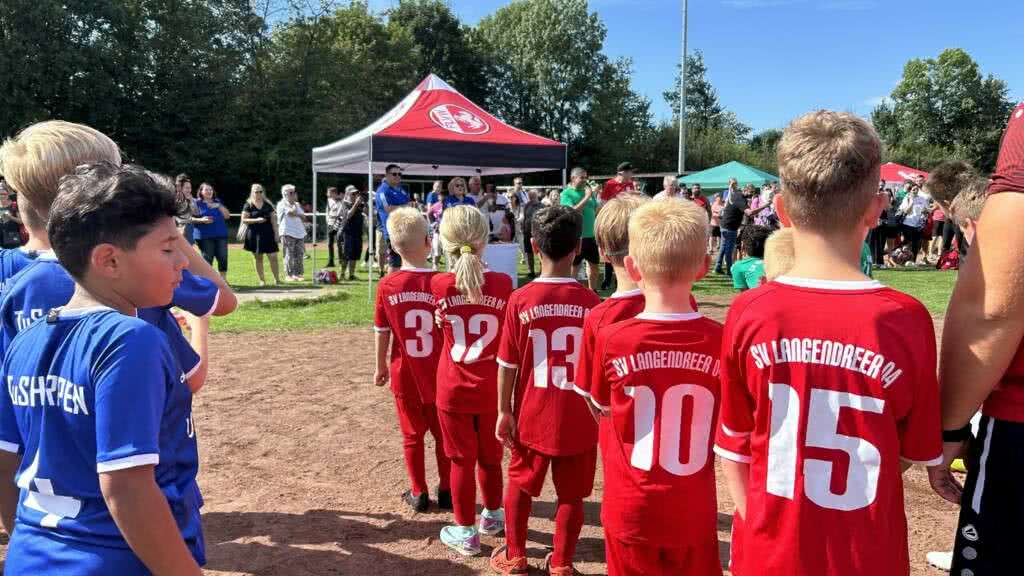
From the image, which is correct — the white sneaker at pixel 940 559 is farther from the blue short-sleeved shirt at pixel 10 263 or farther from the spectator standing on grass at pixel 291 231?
the spectator standing on grass at pixel 291 231

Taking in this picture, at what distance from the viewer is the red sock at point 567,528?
130 inches

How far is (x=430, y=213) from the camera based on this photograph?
47.4 feet

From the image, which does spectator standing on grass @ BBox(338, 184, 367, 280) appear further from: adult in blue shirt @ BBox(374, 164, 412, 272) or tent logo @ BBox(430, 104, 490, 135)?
tent logo @ BBox(430, 104, 490, 135)

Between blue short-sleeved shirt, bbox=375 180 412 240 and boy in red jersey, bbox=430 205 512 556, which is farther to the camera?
blue short-sleeved shirt, bbox=375 180 412 240

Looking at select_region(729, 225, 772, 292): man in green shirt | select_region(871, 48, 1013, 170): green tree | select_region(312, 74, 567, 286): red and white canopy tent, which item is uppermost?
select_region(871, 48, 1013, 170): green tree

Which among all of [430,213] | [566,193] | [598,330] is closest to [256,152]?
[430,213]

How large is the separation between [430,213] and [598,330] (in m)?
12.1

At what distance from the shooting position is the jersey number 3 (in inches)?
66.9

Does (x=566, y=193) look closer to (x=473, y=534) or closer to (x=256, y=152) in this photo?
(x=473, y=534)

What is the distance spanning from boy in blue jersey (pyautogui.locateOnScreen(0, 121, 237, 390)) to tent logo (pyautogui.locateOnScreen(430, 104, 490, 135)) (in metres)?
9.70

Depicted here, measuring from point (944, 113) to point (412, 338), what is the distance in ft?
229

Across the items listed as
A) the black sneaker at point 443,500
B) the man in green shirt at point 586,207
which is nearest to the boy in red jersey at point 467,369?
the black sneaker at point 443,500

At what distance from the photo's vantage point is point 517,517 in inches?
135

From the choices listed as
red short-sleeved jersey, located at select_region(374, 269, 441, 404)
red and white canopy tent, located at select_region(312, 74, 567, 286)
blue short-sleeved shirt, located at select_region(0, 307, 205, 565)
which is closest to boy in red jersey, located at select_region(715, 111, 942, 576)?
blue short-sleeved shirt, located at select_region(0, 307, 205, 565)
